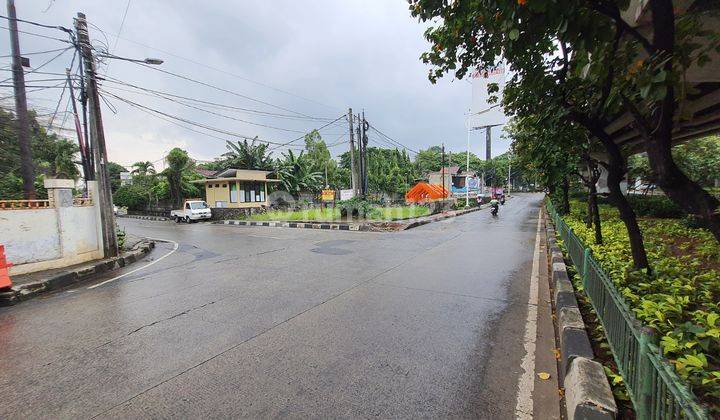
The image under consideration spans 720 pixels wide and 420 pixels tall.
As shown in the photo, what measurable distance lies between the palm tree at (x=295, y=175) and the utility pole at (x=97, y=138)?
2090 cm

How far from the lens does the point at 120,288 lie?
21.7ft

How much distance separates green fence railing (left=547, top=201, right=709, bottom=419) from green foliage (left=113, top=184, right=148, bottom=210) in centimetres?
4347

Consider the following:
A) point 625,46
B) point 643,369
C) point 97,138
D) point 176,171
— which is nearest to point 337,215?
point 97,138

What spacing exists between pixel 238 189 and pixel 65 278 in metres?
20.4

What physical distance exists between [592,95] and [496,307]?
336 cm

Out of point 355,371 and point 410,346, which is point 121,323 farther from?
point 410,346

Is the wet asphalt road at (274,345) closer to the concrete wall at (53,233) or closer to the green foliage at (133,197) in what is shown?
the concrete wall at (53,233)

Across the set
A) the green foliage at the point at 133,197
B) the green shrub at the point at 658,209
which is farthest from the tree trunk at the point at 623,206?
the green foliage at the point at 133,197

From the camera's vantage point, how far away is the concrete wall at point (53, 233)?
23.8 ft

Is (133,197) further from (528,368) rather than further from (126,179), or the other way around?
(528,368)

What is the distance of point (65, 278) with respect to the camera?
732cm

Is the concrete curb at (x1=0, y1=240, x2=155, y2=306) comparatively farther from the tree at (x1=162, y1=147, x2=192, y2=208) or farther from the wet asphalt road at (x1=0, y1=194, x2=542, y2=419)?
the tree at (x1=162, y1=147, x2=192, y2=208)

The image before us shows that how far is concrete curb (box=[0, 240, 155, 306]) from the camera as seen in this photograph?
19.6ft

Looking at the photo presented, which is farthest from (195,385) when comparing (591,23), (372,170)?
(372,170)
